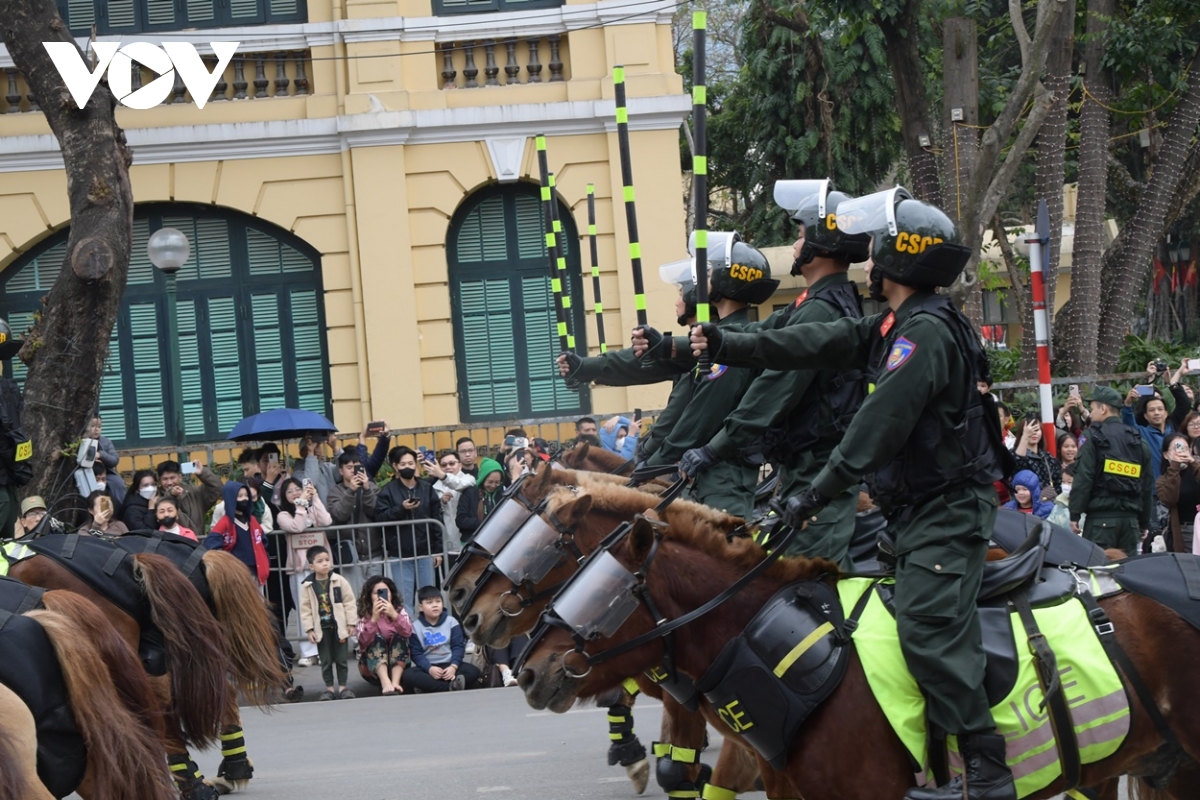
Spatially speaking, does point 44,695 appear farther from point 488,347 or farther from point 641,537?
point 488,347

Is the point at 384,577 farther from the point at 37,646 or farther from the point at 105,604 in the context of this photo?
the point at 37,646

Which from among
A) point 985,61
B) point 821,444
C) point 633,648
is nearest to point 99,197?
point 821,444

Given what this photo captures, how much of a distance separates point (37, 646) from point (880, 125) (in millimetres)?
23915

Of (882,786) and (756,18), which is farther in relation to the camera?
(756,18)

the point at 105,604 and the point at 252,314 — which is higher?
the point at 252,314

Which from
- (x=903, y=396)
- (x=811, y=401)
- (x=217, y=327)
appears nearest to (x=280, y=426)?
(x=217, y=327)

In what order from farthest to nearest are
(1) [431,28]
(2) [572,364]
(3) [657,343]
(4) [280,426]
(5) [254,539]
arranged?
1. (1) [431,28]
2. (4) [280,426]
3. (5) [254,539]
4. (2) [572,364]
5. (3) [657,343]

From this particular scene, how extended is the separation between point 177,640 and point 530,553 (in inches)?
87.0

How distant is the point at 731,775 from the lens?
6.71 metres

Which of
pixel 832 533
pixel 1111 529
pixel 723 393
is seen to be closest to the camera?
pixel 832 533

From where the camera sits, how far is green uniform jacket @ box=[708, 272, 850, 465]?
7.05m

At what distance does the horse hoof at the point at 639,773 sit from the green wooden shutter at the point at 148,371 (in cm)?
1238

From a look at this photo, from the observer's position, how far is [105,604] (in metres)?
8.00

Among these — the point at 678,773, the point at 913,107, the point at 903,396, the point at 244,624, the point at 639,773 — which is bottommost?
the point at 639,773
